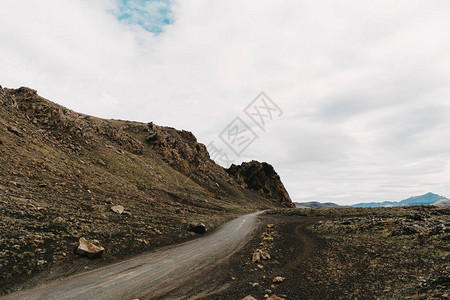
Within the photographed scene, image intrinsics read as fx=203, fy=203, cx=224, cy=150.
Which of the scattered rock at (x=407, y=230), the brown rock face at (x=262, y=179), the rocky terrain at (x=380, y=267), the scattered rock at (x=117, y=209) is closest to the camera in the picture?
the rocky terrain at (x=380, y=267)

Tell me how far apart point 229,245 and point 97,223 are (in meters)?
11.4

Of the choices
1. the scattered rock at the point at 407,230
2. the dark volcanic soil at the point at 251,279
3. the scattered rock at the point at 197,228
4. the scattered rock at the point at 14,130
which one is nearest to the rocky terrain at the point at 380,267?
→ the scattered rock at the point at 407,230

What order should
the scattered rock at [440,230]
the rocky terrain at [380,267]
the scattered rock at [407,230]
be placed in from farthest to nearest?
the scattered rock at [407,230] < the scattered rock at [440,230] < the rocky terrain at [380,267]

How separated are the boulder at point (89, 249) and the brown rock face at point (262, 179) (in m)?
114

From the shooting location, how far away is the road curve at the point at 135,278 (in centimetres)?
881

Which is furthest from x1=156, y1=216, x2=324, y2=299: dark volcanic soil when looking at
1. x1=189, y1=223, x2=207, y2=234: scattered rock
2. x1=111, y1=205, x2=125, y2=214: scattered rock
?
x1=111, y1=205, x2=125, y2=214: scattered rock

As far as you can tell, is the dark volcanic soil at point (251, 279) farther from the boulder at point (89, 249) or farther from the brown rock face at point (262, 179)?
the brown rock face at point (262, 179)

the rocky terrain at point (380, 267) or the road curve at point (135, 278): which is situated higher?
the rocky terrain at point (380, 267)

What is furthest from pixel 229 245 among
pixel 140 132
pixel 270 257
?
pixel 140 132

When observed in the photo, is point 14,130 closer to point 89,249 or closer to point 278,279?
point 89,249

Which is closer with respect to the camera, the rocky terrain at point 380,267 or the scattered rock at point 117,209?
the rocky terrain at point 380,267

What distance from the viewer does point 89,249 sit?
12.7 m

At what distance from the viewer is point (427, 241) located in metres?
12.6

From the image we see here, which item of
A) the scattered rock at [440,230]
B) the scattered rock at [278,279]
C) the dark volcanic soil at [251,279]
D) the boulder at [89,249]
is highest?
the scattered rock at [440,230]
